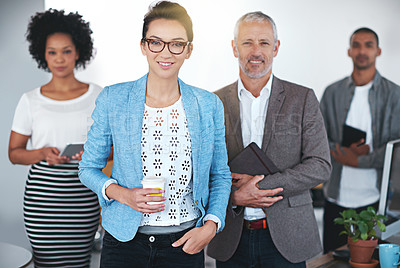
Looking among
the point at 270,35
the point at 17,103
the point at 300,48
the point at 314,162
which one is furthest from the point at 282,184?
the point at 300,48

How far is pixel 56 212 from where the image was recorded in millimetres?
2951

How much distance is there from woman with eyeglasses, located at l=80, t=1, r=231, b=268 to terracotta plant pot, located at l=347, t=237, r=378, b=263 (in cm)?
87

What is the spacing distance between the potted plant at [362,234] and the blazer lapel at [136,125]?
119cm

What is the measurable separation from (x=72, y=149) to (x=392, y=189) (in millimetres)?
1844

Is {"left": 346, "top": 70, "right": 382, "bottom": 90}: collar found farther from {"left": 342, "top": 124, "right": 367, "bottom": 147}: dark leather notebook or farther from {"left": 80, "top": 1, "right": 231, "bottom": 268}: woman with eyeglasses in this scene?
{"left": 80, "top": 1, "right": 231, "bottom": 268}: woman with eyeglasses

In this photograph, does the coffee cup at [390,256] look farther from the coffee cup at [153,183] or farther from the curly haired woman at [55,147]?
the curly haired woman at [55,147]

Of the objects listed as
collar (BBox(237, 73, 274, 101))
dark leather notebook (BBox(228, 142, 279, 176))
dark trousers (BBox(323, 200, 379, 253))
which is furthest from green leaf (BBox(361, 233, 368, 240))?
dark trousers (BBox(323, 200, 379, 253))

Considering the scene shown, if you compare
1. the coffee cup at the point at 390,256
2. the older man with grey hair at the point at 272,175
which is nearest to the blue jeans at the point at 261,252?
the older man with grey hair at the point at 272,175

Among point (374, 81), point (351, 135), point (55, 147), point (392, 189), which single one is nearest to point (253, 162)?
point (392, 189)

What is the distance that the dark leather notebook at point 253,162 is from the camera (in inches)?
91.7

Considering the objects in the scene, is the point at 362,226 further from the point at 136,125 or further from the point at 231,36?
the point at 231,36

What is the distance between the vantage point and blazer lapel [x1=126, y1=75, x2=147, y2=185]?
1829 millimetres

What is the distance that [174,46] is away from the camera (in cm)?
187

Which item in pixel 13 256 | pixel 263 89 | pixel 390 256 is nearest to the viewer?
pixel 390 256
